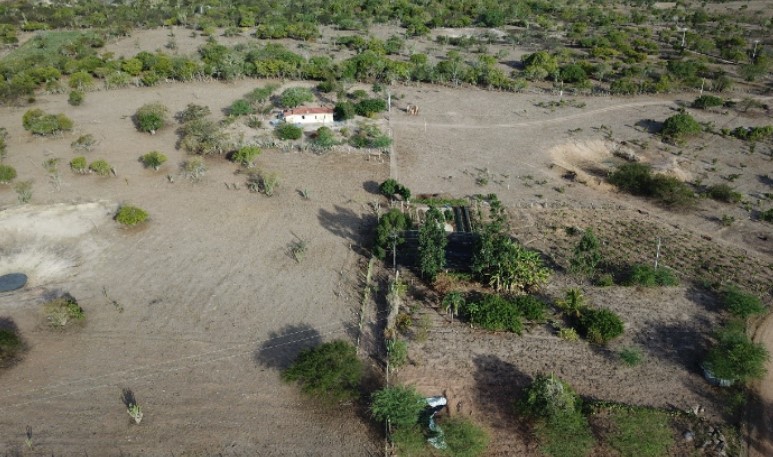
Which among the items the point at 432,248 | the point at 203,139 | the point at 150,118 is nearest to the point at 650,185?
the point at 432,248

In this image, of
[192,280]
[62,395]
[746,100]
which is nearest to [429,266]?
[192,280]

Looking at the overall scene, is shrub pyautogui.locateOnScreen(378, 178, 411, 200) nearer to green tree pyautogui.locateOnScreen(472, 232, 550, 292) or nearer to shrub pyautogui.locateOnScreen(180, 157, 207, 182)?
green tree pyautogui.locateOnScreen(472, 232, 550, 292)

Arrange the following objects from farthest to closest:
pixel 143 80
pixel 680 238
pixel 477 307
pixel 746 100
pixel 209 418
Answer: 1. pixel 143 80
2. pixel 746 100
3. pixel 680 238
4. pixel 477 307
5. pixel 209 418

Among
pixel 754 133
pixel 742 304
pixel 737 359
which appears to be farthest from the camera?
pixel 754 133

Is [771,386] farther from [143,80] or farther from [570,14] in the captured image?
[570,14]

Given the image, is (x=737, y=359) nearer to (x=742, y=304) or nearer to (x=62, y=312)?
(x=742, y=304)

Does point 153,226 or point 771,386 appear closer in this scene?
point 771,386

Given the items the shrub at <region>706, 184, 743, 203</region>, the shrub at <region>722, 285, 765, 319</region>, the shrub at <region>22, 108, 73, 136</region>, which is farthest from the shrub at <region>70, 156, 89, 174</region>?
the shrub at <region>706, 184, 743, 203</region>

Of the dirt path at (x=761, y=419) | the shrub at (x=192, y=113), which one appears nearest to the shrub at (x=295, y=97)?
the shrub at (x=192, y=113)
